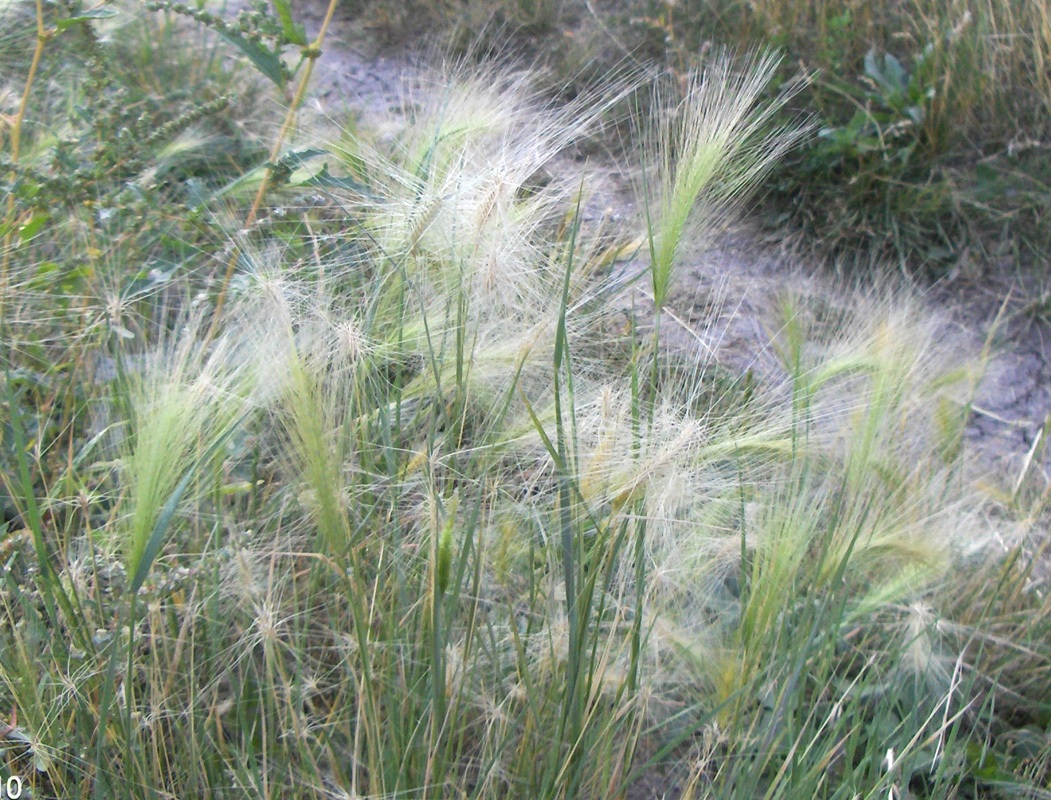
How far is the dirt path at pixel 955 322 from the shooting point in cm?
230

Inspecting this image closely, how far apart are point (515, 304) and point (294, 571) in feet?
1.69

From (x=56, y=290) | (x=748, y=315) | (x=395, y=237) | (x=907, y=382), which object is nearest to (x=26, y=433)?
(x=56, y=290)

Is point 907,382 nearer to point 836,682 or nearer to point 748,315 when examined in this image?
point 836,682

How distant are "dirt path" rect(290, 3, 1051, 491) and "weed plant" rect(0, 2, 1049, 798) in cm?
68

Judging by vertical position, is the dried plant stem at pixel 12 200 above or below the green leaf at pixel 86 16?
below

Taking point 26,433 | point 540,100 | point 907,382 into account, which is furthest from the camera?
point 540,100

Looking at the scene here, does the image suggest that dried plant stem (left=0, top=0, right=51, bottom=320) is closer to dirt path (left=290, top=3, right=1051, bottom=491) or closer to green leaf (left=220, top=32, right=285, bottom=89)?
green leaf (left=220, top=32, right=285, bottom=89)

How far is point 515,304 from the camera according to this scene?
131cm

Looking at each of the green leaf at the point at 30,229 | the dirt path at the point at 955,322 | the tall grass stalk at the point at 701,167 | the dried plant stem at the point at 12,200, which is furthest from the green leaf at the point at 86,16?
the tall grass stalk at the point at 701,167

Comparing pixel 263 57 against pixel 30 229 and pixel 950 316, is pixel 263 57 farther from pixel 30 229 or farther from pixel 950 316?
pixel 950 316

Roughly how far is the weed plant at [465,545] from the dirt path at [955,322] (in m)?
0.68

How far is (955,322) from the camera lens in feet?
8.54

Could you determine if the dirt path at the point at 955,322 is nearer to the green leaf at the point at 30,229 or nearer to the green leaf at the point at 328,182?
the green leaf at the point at 328,182

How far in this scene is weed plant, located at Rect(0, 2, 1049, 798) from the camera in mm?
1164
